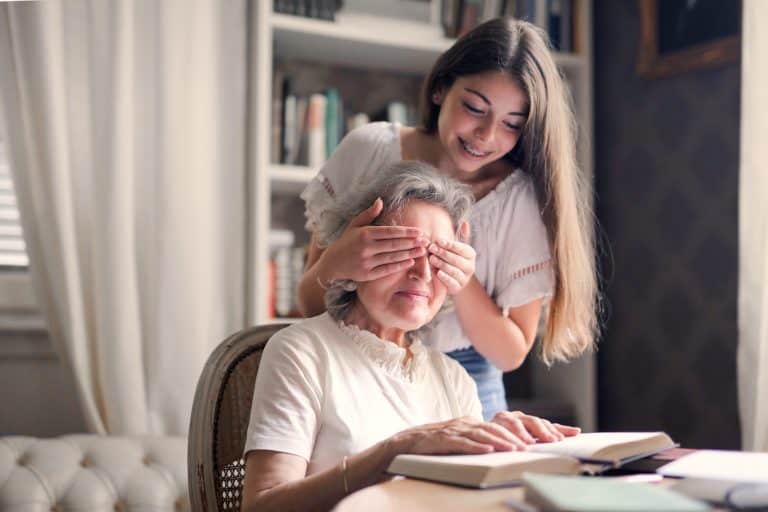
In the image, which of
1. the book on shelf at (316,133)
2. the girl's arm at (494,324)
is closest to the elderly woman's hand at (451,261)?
the girl's arm at (494,324)

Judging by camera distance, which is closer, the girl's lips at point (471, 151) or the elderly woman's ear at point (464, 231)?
the elderly woman's ear at point (464, 231)

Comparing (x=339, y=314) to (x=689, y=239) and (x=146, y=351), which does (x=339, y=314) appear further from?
(x=689, y=239)

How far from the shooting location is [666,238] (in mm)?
2840

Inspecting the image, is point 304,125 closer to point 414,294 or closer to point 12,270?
point 12,270

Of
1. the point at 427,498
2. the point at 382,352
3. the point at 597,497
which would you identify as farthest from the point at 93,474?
the point at 597,497

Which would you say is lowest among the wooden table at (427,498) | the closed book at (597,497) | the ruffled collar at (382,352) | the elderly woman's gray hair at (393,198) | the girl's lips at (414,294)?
the wooden table at (427,498)

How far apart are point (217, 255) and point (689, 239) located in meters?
1.46

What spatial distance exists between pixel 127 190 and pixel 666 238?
1.68 m

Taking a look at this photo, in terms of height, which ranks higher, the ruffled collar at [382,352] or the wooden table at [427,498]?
the ruffled collar at [382,352]

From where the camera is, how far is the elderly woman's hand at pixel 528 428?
3.51 feet

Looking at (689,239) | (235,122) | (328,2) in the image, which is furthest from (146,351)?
(689,239)

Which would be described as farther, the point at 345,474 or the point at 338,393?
the point at 338,393

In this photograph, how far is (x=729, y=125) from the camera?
263 centimetres

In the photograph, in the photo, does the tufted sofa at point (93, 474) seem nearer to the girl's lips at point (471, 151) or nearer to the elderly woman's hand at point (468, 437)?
the girl's lips at point (471, 151)
